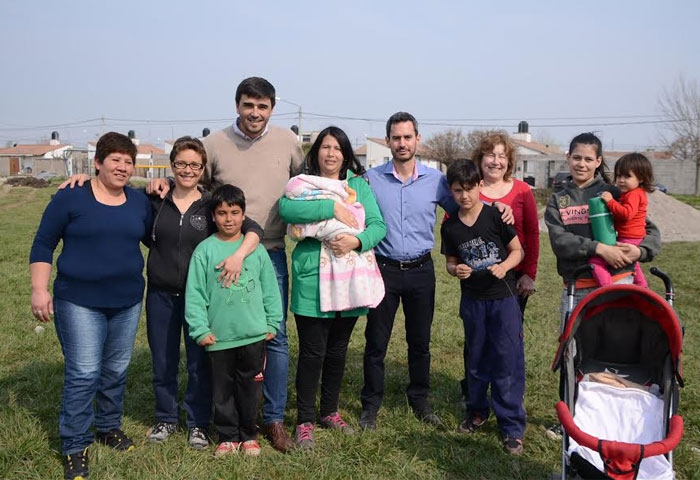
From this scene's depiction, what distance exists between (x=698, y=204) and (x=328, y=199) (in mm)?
33253

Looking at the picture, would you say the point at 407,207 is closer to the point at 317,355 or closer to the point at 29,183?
the point at 317,355

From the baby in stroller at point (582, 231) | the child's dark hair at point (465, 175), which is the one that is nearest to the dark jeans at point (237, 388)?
the child's dark hair at point (465, 175)

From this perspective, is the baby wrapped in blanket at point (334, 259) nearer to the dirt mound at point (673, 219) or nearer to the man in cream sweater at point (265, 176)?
the man in cream sweater at point (265, 176)

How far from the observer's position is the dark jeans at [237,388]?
13.4ft

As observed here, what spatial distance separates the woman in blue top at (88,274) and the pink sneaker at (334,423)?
5.36ft

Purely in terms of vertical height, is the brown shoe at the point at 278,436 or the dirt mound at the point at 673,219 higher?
the dirt mound at the point at 673,219

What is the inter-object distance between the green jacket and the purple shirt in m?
0.18

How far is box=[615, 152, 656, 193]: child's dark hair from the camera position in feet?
13.8

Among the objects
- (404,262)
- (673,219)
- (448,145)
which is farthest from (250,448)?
(448,145)

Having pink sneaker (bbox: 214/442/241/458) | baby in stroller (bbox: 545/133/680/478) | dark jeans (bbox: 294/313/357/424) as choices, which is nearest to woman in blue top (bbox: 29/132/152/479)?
pink sneaker (bbox: 214/442/241/458)

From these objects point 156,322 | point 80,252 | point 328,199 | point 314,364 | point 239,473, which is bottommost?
point 239,473

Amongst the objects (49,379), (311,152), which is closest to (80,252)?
(311,152)

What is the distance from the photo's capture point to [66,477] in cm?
381

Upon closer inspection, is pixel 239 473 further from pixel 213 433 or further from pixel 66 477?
pixel 66 477
